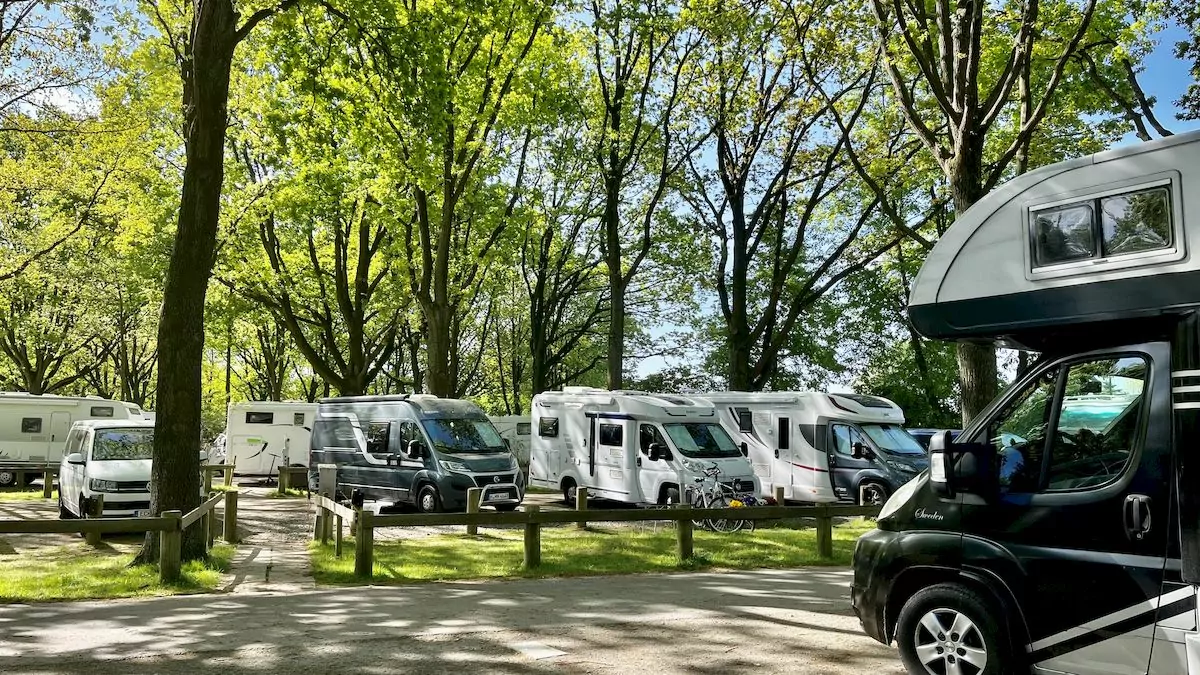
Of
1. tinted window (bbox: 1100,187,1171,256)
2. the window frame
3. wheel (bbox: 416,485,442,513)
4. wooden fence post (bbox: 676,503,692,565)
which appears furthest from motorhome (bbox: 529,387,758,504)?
tinted window (bbox: 1100,187,1171,256)

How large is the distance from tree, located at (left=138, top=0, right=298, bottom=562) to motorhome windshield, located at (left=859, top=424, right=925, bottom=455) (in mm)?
13457

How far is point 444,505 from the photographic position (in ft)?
59.2

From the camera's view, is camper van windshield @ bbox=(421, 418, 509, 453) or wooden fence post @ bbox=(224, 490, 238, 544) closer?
wooden fence post @ bbox=(224, 490, 238, 544)

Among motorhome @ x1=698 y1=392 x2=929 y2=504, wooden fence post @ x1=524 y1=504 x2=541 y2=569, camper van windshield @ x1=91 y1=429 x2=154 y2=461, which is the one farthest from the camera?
motorhome @ x1=698 y1=392 x2=929 y2=504

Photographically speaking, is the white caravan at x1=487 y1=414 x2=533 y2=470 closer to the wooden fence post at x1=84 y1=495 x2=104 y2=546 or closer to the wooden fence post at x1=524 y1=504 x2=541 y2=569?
the wooden fence post at x1=84 y1=495 x2=104 y2=546

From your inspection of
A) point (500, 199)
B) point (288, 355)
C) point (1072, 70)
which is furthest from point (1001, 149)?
point (288, 355)

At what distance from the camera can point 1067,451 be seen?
18.3 ft

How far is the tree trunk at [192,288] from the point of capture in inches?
456

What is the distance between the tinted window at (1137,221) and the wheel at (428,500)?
1443 centimetres

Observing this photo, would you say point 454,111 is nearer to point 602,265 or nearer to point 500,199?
point 500,199

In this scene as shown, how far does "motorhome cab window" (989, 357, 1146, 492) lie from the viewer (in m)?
5.33

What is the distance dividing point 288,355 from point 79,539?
32.5 metres

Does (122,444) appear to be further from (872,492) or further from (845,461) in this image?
(872,492)

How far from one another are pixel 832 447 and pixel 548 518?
10.1 meters
